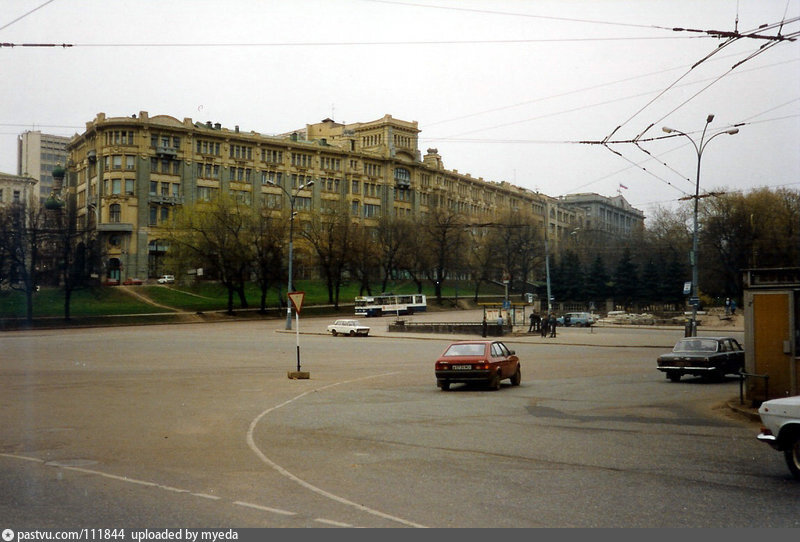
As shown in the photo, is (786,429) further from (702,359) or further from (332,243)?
(332,243)

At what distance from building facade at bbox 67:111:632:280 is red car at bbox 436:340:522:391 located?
59304 mm

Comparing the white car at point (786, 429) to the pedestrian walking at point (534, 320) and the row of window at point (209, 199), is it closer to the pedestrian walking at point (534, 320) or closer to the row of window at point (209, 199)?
the pedestrian walking at point (534, 320)

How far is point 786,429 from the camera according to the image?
9.58m

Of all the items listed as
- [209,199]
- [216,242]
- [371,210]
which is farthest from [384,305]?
[371,210]

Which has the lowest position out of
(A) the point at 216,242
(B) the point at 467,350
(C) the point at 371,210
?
(B) the point at 467,350

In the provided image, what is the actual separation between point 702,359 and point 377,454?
636 inches

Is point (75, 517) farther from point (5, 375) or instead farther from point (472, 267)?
point (472, 267)

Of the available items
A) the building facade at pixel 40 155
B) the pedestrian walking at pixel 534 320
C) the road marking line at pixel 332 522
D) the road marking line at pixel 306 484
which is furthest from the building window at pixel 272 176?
the road marking line at pixel 332 522

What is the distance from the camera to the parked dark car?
2400 centimetres

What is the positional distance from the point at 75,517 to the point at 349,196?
Result: 362 feet

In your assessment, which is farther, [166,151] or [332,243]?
[166,151]

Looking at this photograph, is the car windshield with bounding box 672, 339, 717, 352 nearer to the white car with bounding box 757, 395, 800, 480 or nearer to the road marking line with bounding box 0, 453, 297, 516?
the white car with bounding box 757, 395, 800, 480

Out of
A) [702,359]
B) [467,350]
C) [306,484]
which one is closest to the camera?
[306,484]

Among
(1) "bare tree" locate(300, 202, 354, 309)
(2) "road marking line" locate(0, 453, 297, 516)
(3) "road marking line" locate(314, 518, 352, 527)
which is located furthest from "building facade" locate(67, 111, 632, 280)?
(3) "road marking line" locate(314, 518, 352, 527)
